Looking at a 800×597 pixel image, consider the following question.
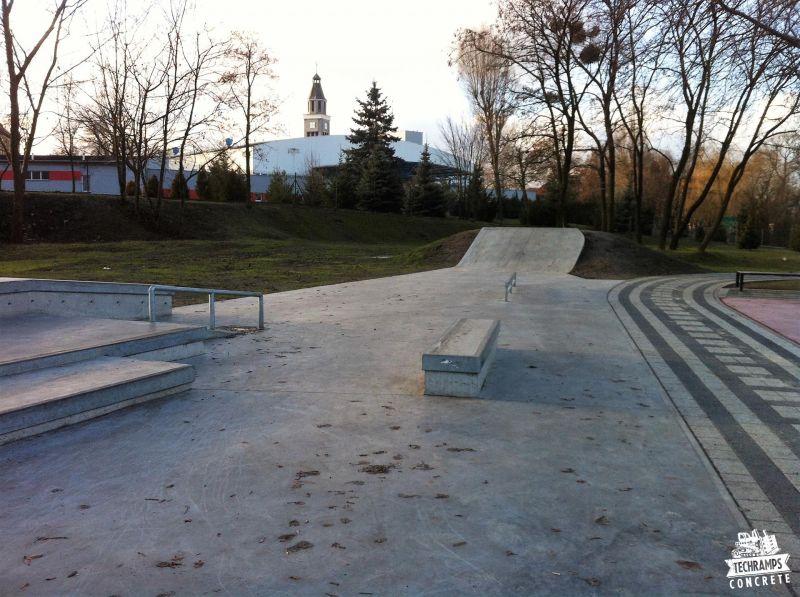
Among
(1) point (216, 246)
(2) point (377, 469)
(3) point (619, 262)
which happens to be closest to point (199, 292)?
(2) point (377, 469)

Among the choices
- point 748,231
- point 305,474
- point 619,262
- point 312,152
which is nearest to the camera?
point 305,474

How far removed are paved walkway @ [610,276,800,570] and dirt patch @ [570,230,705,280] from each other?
973 cm

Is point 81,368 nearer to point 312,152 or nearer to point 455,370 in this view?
point 455,370

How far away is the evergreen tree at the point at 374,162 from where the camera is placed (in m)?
51.6

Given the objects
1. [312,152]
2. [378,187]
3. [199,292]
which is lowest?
[199,292]

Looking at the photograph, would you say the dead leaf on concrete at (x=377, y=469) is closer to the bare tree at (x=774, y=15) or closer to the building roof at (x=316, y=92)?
the bare tree at (x=774, y=15)

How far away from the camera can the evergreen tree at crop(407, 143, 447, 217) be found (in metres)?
52.9

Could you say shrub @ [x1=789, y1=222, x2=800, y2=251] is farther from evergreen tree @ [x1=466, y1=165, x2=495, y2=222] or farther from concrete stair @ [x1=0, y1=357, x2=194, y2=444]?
concrete stair @ [x1=0, y1=357, x2=194, y2=444]

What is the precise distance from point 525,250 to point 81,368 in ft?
68.2

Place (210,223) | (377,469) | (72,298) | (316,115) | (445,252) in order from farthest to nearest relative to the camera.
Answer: (316,115)
(210,223)
(445,252)
(72,298)
(377,469)

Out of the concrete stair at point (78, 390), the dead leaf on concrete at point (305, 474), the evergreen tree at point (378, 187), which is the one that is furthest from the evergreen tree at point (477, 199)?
the dead leaf on concrete at point (305, 474)

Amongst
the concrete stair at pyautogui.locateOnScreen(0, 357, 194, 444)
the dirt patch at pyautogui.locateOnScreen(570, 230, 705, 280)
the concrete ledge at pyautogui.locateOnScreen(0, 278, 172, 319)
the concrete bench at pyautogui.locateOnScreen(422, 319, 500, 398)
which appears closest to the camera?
the concrete stair at pyautogui.locateOnScreen(0, 357, 194, 444)

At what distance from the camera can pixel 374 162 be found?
51.8 meters

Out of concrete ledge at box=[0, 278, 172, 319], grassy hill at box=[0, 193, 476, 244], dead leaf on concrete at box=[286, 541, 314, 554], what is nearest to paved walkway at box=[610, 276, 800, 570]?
dead leaf on concrete at box=[286, 541, 314, 554]
